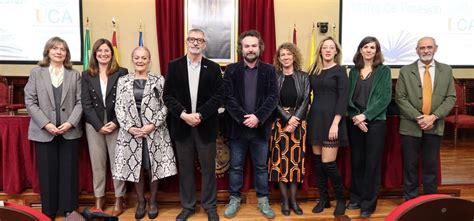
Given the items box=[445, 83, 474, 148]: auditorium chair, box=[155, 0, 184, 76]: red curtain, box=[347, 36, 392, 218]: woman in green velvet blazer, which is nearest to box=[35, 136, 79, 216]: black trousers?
box=[347, 36, 392, 218]: woman in green velvet blazer

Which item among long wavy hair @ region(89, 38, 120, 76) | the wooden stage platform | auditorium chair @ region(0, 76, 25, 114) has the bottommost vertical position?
the wooden stage platform

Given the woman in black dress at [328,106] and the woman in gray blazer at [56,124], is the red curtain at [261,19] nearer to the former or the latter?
the woman in black dress at [328,106]

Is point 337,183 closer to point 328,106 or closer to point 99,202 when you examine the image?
point 328,106

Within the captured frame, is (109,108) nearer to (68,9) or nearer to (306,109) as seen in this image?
(306,109)

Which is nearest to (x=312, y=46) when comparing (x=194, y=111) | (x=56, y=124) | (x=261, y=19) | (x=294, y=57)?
(x=261, y=19)

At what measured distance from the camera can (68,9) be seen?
570cm

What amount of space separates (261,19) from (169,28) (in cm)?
137

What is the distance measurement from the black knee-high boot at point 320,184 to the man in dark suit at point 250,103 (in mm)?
414

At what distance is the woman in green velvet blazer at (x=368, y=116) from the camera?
3.02 metres

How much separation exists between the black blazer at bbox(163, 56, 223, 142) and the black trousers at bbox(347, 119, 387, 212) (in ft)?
3.68

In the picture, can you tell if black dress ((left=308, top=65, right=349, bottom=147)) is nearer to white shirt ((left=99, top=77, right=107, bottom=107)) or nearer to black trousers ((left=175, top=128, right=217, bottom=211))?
black trousers ((left=175, top=128, right=217, bottom=211))

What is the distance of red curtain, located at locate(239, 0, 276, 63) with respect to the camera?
5.82 m

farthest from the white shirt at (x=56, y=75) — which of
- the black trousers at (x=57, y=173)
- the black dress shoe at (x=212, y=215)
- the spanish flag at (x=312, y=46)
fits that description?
the spanish flag at (x=312, y=46)

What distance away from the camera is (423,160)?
10.5ft
